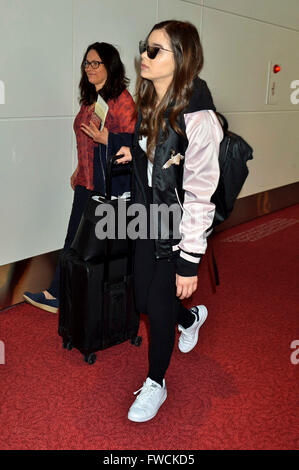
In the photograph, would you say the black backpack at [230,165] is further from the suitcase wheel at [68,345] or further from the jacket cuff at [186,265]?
the suitcase wheel at [68,345]

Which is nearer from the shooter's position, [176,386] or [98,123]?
[176,386]

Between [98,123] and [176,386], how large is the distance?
1.39 m

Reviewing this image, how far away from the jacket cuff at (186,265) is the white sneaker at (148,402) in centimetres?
57

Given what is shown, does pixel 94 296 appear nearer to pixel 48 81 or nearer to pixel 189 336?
pixel 189 336

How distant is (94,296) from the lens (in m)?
2.50

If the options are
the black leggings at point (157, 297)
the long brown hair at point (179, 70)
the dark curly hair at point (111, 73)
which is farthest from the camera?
the dark curly hair at point (111, 73)

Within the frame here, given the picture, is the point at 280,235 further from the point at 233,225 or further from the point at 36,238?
the point at 36,238

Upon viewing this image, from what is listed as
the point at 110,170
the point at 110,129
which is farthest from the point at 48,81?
the point at 110,170

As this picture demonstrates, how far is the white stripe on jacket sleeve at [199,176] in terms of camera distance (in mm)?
1851

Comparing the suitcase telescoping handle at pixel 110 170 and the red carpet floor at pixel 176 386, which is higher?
the suitcase telescoping handle at pixel 110 170

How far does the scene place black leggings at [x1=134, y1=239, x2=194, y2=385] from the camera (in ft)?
6.69

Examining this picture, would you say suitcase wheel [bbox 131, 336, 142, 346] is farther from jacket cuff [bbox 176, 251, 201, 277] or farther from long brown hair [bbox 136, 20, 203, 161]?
long brown hair [bbox 136, 20, 203, 161]

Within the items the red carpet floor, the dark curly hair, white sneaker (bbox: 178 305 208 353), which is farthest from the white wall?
white sneaker (bbox: 178 305 208 353)

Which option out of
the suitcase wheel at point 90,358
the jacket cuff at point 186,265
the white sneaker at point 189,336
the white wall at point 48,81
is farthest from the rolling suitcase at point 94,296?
the white wall at point 48,81
